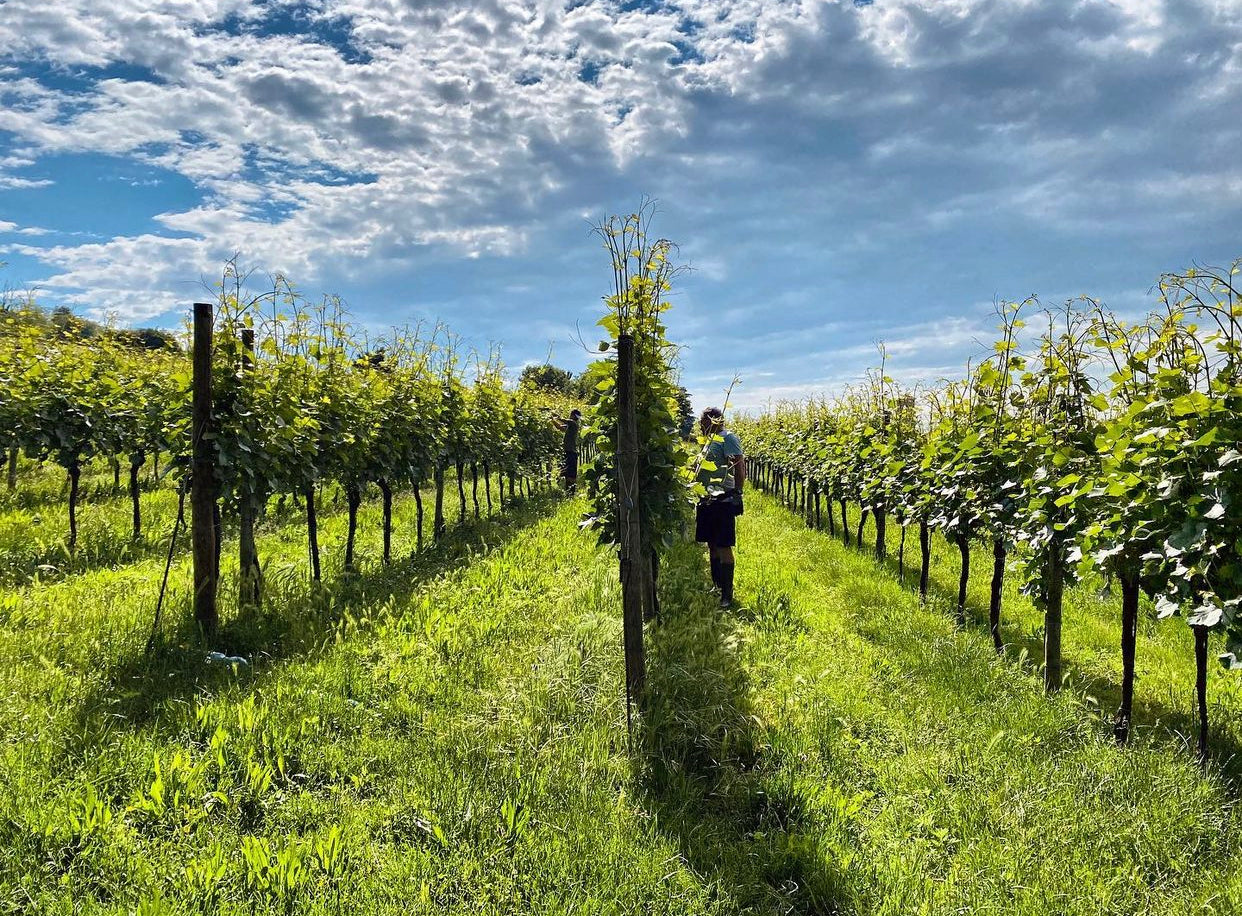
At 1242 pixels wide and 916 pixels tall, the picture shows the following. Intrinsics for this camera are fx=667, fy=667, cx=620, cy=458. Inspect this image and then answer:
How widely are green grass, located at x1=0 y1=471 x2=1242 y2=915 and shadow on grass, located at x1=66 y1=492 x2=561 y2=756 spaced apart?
3 centimetres

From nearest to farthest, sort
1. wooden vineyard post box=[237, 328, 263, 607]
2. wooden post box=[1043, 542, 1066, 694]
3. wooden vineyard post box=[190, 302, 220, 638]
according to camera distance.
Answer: wooden post box=[1043, 542, 1066, 694]
wooden vineyard post box=[190, 302, 220, 638]
wooden vineyard post box=[237, 328, 263, 607]

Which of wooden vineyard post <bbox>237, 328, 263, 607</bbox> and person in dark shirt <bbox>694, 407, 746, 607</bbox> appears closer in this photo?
wooden vineyard post <bbox>237, 328, 263, 607</bbox>

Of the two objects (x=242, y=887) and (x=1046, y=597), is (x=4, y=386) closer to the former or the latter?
(x=242, y=887)

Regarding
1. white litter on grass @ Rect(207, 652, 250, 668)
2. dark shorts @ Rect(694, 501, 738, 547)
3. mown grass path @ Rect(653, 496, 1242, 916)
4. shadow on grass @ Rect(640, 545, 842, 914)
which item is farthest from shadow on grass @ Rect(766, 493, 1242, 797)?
white litter on grass @ Rect(207, 652, 250, 668)

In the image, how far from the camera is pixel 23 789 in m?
3.25

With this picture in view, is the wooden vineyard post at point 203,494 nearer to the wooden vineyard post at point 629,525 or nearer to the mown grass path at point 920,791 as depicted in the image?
the wooden vineyard post at point 629,525

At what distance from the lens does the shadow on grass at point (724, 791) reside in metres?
3.08

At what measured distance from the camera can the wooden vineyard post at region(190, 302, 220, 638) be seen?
559 cm

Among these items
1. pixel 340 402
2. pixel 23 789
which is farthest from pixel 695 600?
pixel 23 789

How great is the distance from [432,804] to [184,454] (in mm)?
4899

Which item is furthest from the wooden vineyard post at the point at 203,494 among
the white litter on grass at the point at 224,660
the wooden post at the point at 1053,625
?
the wooden post at the point at 1053,625

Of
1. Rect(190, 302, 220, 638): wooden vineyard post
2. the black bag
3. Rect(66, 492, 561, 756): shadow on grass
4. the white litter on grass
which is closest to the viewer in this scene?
Rect(66, 492, 561, 756): shadow on grass

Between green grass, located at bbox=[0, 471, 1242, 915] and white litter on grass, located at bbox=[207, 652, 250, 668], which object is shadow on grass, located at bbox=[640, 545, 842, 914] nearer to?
green grass, located at bbox=[0, 471, 1242, 915]

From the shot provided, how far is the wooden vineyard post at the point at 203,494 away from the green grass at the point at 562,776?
0.87 feet
